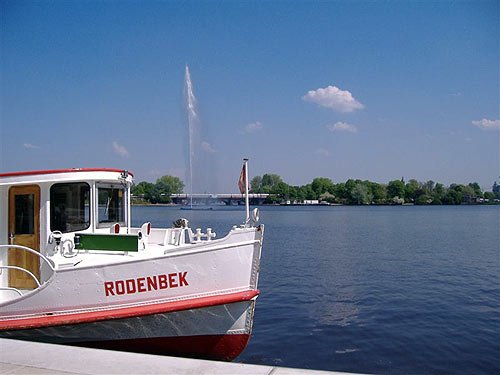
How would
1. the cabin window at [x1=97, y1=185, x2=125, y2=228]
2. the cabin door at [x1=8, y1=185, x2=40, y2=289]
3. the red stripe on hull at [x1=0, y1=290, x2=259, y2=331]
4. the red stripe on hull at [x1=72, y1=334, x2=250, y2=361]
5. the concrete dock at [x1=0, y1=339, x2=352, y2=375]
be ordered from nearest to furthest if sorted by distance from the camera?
the concrete dock at [x1=0, y1=339, x2=352, y2=375], the red stripe on hull at [x1=0, y1=290, x2=259, y2=331], the red stripe on hull at [x1=72, y1=334, x2=250, y2=361], the cabin door at [x1=8, y1=185, x2=40, y2=289], the cabin window at [x1=97, y1=185, x2=125, y2=228]

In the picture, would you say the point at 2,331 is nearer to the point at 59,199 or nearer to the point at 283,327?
the point at 59,199

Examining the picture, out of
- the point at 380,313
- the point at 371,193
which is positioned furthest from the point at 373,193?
the point at 380,313

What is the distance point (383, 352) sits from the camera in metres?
10.6

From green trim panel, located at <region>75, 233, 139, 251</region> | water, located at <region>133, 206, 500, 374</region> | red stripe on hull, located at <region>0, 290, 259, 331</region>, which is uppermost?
green trim panel, located at <region>75, 233, 139, 251</region>

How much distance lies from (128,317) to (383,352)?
18.8 ft

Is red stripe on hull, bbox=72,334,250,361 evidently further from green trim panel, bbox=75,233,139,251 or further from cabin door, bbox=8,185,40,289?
cabin door, bbox=8,185,40,289

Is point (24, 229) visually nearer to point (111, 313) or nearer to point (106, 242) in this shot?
point (106, 242)

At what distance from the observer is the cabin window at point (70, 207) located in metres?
8.66

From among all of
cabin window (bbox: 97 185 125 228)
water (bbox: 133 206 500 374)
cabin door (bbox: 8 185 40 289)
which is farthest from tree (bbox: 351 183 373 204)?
cabin door (bbox: 8 185 40 289)

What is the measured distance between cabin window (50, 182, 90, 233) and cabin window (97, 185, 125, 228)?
0.30 m

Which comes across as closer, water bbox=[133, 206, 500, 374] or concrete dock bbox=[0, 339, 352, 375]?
concrete dock bbox=[0, 339, 352, 375]

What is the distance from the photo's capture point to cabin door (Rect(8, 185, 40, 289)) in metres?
8.57

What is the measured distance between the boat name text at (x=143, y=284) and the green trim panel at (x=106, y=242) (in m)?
0.84

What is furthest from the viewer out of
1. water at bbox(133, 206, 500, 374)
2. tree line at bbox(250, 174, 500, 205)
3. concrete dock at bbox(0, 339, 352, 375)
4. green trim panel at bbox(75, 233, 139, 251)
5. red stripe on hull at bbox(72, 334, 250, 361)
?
tree line at bbox(250, 174, 500, 205)
